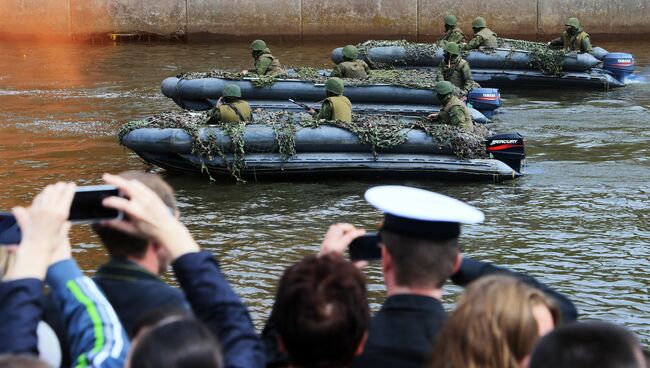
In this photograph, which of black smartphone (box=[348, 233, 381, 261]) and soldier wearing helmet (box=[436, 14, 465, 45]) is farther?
soldier wearing helmet (box=[436, 14, 465, 45])

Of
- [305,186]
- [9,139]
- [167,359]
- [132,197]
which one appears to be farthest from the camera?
[9,139]

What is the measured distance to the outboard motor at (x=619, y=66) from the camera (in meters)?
20.6

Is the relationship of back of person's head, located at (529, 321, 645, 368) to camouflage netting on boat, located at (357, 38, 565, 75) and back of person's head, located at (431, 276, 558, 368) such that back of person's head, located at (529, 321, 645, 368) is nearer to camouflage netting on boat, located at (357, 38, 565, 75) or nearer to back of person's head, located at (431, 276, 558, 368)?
back of person's head, located at (431, 276, 558, 368)

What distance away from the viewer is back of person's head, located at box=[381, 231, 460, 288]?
3.46m

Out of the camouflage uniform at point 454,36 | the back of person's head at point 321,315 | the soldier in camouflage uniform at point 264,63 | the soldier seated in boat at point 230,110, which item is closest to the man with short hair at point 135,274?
the back of person's head at point 321,315

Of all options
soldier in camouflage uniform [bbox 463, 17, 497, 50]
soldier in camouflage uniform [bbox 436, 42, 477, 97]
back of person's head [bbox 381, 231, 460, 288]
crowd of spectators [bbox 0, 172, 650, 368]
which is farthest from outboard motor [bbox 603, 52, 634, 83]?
back of person's head [bbox 381, 231, 460, 288]

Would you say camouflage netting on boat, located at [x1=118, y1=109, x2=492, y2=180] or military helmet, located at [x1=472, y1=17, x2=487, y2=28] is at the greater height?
military helmet, located at [x1=472, y1=17, x2=487, y2=28]

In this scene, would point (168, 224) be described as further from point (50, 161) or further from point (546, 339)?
point (50, 161)

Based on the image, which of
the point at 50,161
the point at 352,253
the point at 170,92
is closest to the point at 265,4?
the point at 170,92

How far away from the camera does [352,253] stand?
383cm

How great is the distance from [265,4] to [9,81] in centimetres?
847

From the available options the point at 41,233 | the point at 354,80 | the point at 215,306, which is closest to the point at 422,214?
the point at 215,306

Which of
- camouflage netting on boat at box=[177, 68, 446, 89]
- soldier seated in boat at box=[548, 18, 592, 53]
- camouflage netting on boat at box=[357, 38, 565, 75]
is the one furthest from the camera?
soldier seated in boat at box=[548, 18, 592, 53]

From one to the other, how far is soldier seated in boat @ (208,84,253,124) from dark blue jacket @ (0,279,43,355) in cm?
1002
